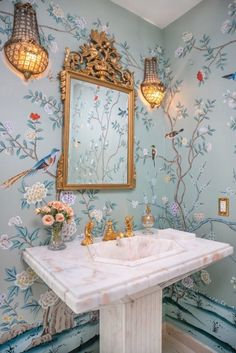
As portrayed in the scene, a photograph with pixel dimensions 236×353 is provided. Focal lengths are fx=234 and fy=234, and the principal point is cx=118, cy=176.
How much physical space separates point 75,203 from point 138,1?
1.48m

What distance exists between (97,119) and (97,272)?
96 cm

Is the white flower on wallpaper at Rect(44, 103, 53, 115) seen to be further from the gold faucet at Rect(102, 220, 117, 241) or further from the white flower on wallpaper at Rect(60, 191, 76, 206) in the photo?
the gold faucet at Rect(102, 220, 117, 241)

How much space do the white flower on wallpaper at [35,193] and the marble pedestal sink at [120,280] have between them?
0.27m

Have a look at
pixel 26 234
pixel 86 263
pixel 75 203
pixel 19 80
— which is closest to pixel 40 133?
pixel 19 80

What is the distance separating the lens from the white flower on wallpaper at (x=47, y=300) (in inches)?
52.4

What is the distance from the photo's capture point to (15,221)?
126 cm

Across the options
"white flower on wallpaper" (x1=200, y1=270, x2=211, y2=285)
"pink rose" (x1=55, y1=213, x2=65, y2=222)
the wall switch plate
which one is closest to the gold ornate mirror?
"pink rose" (x1=55, y1=213, x2=65, y2=222)

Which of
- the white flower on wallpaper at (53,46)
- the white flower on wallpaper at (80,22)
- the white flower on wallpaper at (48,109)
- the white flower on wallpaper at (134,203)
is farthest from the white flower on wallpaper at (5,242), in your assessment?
the white flower on wallpaper at (80,22)

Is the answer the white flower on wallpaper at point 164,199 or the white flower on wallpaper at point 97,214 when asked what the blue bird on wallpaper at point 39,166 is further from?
the white flower on wallpaper at point 164,199

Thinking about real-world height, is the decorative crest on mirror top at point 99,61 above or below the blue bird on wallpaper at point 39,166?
above

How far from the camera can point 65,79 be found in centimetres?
139

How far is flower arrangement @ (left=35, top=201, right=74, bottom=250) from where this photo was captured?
1.20m

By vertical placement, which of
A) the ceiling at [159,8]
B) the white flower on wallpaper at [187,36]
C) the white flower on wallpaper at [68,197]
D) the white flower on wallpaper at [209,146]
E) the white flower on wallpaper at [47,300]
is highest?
the ceiling at [159,8]

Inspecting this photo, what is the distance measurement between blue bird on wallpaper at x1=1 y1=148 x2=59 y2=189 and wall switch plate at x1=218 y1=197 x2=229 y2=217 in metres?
1.09
